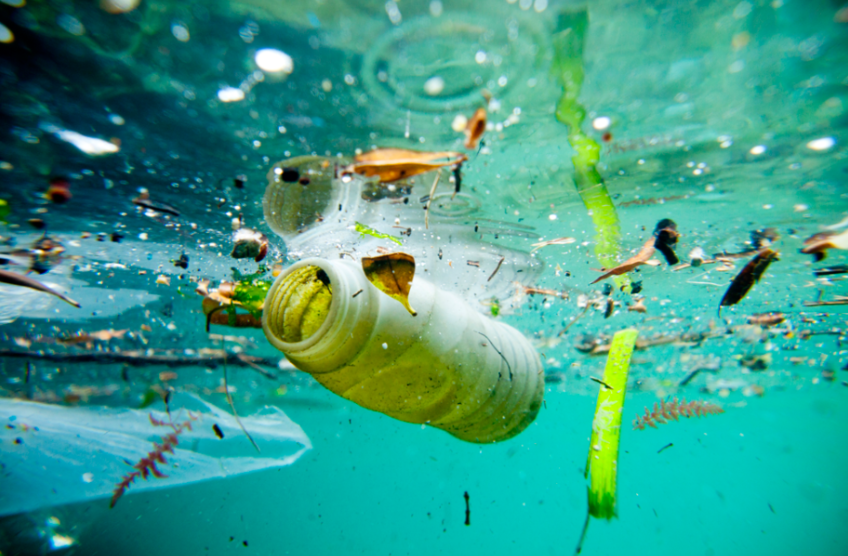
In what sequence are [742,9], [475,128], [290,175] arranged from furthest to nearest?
[290,175] < [475,128] < [742,9]

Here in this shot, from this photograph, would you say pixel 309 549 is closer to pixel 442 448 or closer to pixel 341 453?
pixel 341 453

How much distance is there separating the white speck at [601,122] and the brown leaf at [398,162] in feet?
4.93

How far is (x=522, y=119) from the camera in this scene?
11.8ft

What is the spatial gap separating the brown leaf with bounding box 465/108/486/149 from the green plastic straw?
126 inches

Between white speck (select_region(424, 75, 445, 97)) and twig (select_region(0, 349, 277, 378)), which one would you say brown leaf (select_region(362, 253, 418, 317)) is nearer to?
white speck (select_region(424, 75, 445, 97))

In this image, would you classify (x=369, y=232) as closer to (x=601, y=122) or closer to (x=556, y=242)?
(x=601, y=122)

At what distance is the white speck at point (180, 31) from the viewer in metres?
2.57

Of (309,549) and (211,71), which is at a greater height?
(211,71)

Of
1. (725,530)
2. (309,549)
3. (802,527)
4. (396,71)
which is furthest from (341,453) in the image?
(802,527)

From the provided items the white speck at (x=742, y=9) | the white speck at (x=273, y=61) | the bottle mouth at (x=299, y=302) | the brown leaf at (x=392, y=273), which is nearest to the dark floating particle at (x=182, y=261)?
the bottle mouth at (x=299, y=302)

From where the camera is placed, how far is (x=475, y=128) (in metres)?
3.51

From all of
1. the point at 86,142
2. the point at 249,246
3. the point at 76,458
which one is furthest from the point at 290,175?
the point at 76,458

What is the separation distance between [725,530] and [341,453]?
42277mm

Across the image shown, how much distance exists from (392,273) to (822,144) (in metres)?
5.57
